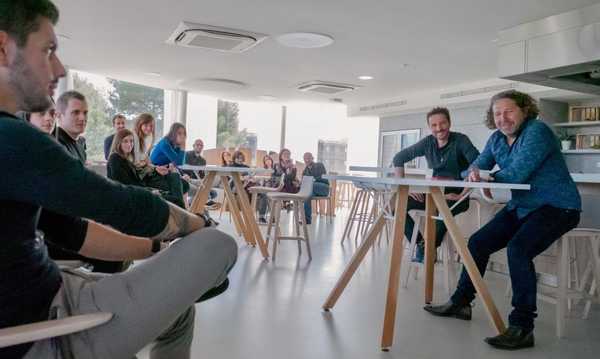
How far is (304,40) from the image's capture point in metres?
5.23

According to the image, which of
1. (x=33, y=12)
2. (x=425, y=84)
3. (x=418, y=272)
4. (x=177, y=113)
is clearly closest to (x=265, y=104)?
(x=177, y=113)

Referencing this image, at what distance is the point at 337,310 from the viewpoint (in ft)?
8.35

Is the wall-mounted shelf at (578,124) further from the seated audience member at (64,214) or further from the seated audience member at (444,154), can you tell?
the seated audience member at (64,214)

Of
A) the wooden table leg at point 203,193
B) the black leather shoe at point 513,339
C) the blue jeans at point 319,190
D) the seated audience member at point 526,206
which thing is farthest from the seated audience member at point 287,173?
the black leather shoe at point 513,339

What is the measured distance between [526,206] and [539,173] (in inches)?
7.0

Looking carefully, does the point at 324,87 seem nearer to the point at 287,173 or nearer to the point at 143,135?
the point at 287,173

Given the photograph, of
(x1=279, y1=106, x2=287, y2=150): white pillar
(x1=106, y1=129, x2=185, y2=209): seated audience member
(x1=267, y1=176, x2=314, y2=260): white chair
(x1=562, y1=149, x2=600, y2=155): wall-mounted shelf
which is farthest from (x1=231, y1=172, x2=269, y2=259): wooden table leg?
(x1=279, y1=106, x2=287, y2=150): white pillar

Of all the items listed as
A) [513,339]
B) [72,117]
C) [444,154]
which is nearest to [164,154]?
[72,117]

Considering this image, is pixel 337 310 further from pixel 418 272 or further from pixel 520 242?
pixel 418 272

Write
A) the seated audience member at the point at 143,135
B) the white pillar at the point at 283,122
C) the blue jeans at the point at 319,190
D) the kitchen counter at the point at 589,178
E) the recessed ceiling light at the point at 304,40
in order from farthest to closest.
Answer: the white pillar at the point at 283,122, the blue jeans at the point at 319,190, the recessed ceiling light at the point at 304,40, the seated audience member at the point at 143,135, the kitchen counter at the point at 589,178

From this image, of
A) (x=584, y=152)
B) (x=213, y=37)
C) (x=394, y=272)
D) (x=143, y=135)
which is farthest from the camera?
(x=584, y=152)

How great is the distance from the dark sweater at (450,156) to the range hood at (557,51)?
6.63 feet

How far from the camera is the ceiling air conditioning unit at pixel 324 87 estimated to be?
795cm

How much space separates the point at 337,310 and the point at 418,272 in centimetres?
130
